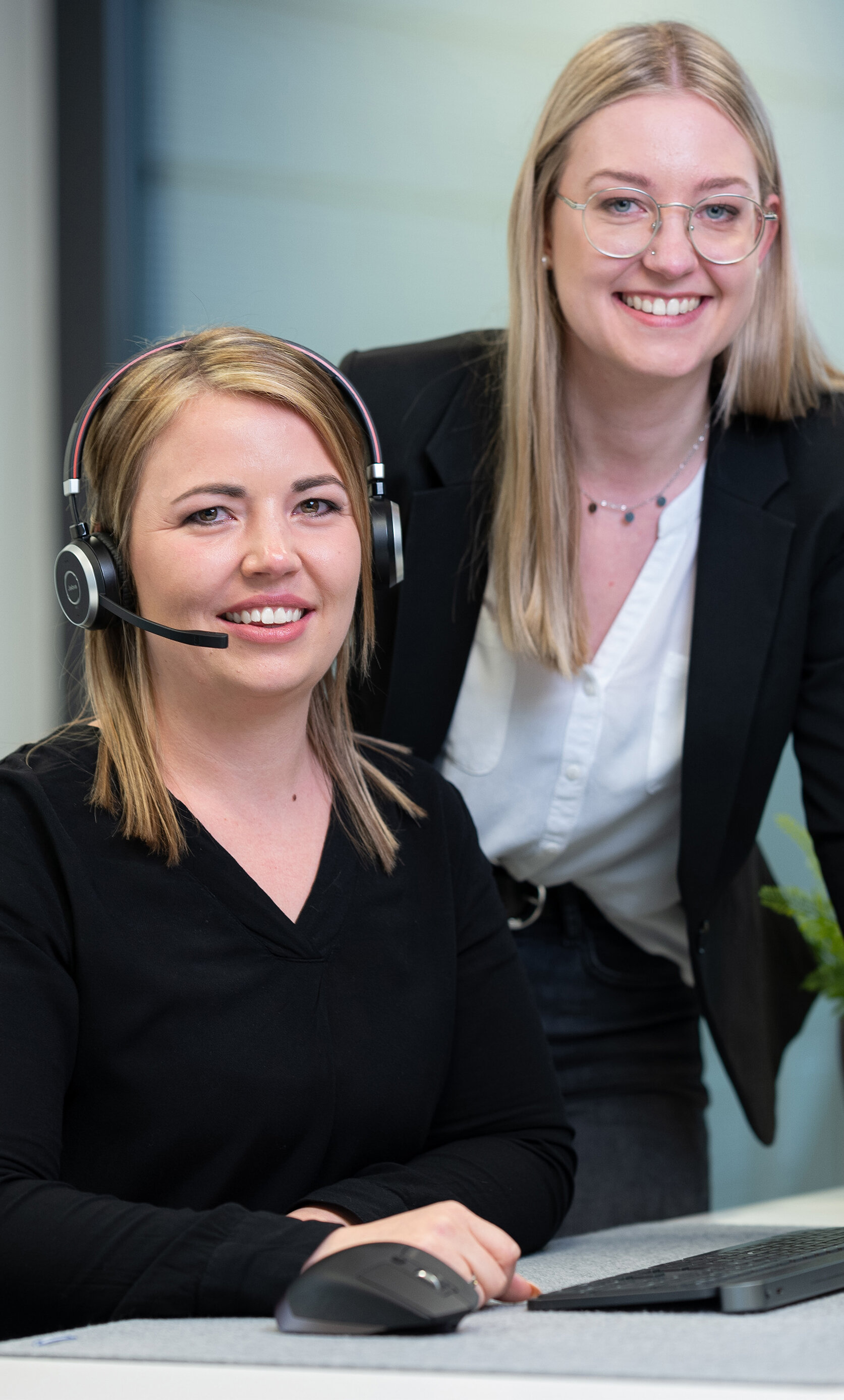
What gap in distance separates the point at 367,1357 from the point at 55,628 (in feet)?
5.97

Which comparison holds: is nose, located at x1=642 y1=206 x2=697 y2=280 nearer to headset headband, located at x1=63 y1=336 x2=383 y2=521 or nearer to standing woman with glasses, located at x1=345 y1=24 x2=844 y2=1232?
standing woman with glasses, located at x1=345 y1=24 x2=844 y2=1232

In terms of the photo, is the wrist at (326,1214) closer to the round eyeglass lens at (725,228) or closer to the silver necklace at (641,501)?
the silver necklace at (641,501)

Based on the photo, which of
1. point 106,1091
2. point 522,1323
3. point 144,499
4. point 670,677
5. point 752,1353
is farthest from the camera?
point 670,677

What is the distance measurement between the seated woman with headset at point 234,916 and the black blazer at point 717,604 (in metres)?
0.26

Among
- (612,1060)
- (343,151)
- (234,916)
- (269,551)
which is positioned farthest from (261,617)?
(343,151)

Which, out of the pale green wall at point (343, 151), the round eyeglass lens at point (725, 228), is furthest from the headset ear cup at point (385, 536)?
the pale green wall at point (343, 151)

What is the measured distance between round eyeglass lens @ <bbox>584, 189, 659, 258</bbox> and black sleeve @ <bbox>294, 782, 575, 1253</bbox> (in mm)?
572

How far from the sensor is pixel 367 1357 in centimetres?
69

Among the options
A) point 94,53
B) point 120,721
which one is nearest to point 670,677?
point 120,721

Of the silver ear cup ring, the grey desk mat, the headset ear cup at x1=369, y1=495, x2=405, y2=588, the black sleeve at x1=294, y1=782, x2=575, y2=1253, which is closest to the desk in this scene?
the grey desk mat

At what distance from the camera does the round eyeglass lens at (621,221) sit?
1410mm

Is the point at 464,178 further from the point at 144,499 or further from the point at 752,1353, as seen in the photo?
the point at 752,1353

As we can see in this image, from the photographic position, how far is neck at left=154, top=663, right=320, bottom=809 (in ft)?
3.83

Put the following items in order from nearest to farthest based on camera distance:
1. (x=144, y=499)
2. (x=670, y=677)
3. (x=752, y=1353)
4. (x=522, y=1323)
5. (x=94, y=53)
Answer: (x=752, y=1353)
(x=522, y=1323)
(x=144, y=499)
(x=670, y=677)
(x=94, y=53)
